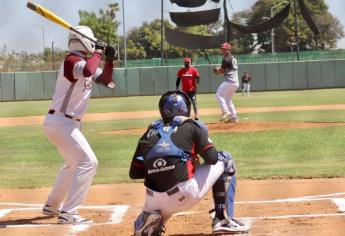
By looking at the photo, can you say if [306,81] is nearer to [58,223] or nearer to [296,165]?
[296,165]

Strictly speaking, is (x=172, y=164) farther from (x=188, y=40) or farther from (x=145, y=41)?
(x=145, y=41)

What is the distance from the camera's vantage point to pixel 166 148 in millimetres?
4727

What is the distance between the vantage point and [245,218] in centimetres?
583

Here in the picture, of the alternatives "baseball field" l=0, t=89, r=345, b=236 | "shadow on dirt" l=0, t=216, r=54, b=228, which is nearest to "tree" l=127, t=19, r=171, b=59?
"baseball field" l=0, t=89, r=345, b=236

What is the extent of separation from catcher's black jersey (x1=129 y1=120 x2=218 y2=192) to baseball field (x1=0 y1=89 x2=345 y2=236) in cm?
70

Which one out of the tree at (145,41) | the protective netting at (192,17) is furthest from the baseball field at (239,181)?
the protective netting at (192,17)

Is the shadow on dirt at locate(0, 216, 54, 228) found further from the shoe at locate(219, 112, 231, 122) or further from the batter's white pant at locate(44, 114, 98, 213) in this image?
the shoe at locate(219, 112, 231, 122)

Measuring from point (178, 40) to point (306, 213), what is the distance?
1258 inches

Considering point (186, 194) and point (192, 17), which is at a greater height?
point (192, 17)

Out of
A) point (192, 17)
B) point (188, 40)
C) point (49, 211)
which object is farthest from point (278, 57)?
point (49, 211)

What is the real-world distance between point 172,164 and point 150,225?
452mm

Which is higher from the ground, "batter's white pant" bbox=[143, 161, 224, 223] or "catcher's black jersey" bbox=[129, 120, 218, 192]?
"catcher's black jersey" bbox=[129, 120, 218, 192]

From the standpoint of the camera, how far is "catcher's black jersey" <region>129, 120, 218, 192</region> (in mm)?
4746

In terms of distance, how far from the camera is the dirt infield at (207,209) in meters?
5.40
